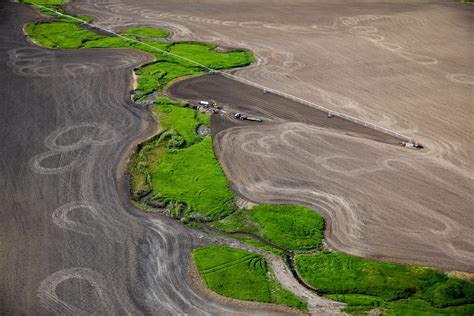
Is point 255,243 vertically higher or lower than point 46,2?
lower

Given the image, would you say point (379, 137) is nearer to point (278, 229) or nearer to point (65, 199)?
point (278, 229)

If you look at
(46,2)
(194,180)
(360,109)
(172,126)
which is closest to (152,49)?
(172,126)

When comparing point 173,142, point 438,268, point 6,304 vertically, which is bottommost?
point 6,304

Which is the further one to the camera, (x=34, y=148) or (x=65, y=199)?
(x=34, y=148)

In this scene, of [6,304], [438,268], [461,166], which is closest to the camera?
[6,304]

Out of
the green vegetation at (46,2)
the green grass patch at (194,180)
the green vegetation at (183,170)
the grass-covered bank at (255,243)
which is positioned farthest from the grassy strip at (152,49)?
the green grass patch at (194,180)

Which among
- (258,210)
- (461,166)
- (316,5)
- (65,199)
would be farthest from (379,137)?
(316,5)

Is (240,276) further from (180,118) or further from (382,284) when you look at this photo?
(180,118)

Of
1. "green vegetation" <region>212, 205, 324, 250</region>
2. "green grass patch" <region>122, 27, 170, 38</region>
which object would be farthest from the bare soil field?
"green grass patch" <region>122, 27, 170, 38</region>
